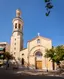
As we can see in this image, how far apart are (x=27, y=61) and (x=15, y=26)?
11.8 meters

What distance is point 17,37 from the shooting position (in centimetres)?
4972

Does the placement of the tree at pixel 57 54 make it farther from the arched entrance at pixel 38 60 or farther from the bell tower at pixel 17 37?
the bell tower at pixel 17 37

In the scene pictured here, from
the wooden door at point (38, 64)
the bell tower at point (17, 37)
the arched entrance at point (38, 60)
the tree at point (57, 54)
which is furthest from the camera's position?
the bell tower at point (17, 37)

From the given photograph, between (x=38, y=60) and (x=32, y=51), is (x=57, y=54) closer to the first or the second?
(x=38, y=60)

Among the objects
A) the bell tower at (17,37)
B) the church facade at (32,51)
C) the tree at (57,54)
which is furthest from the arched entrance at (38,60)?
the tree at (57,54)

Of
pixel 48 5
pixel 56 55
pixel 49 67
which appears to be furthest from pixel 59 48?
pixel 48 5

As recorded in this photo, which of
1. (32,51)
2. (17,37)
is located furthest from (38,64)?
(17,37)

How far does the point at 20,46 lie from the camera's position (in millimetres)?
49281

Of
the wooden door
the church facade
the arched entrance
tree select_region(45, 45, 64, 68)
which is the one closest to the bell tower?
the church facade

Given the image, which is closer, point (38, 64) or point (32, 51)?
point (38, 64)

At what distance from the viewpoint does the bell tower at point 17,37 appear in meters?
48.5

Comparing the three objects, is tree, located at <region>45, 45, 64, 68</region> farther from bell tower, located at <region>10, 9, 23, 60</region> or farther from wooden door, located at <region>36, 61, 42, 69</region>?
bell tower, located at <region>10, 9, 23, 60</region>

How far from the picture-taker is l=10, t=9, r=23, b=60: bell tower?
48519 millimetres

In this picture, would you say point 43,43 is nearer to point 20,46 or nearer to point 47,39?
point 47,39
